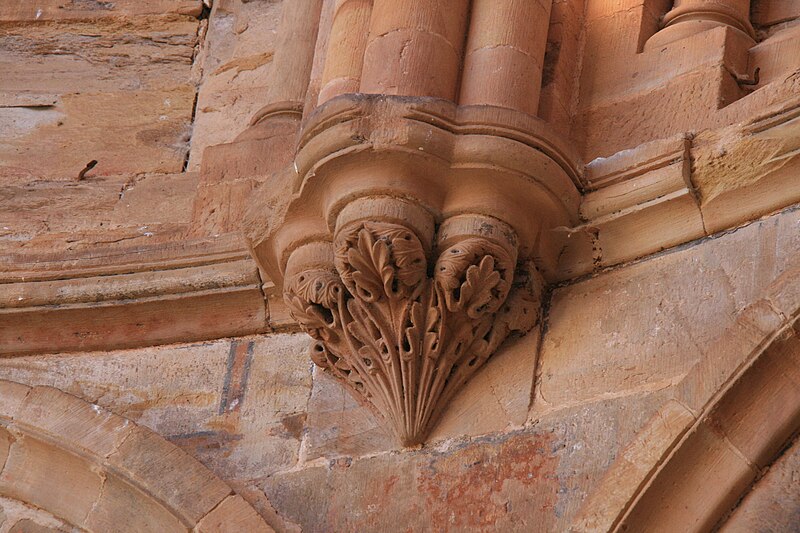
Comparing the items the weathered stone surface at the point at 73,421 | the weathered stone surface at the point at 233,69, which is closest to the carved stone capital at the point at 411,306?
the weathered stone surface at the point at 73,421

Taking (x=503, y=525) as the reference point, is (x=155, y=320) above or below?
above

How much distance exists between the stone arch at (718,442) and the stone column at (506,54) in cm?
82

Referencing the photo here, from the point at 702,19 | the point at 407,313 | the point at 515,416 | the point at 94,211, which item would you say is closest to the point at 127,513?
the point at 407,313

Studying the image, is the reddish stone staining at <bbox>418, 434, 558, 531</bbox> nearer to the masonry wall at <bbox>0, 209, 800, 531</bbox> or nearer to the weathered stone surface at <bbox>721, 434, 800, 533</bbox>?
the masonry wall at <bbox>0, 209, 800, 531</bbox>

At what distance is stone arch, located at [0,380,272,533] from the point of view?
4.26 metres

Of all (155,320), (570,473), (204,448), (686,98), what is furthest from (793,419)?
(155,320)

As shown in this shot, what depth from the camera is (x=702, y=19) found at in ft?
15.3

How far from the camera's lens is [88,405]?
181 inches

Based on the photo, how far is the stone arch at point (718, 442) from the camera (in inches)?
147

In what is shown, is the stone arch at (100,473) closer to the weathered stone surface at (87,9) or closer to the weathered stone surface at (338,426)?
the weathered stone surface at (338,426)

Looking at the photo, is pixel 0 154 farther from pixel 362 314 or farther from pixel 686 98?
pixel 686 98

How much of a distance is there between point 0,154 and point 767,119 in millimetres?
2469

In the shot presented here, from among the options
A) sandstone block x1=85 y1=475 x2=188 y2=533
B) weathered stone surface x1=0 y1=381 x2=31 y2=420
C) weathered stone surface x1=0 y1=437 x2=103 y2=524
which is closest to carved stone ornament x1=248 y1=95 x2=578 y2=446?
sandstone block x1=85 y1=475 x2=188 y2=533

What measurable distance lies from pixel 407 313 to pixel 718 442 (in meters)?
0.79
